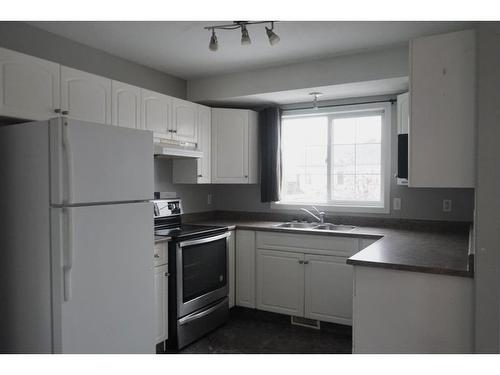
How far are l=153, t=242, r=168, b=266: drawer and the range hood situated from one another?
28.3 inches

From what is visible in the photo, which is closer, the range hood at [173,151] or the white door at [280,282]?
the range hood at [173,151]

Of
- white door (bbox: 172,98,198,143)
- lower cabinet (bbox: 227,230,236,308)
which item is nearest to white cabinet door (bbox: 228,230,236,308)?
lower cabinet (bbox: 227,230,236,308)

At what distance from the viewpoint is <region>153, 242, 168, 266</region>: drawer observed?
8.86ft

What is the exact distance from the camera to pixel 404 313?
6.40ft

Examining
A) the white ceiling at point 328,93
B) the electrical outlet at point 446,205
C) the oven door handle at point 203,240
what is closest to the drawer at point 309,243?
the oven door handle at point 203,240

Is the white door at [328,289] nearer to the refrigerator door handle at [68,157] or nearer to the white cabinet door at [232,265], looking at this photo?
the white cabinet door at [232,265]

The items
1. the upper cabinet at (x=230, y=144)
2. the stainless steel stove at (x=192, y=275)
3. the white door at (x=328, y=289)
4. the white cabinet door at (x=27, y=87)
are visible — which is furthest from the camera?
the upper cabinet at (x=230, y=144)

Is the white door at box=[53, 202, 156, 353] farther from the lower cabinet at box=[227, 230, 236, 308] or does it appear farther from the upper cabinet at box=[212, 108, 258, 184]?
the upper cabinet at box=[212, 108, 258, 184]

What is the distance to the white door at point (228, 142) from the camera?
3.79 m

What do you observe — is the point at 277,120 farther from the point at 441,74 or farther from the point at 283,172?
the point at 441,74

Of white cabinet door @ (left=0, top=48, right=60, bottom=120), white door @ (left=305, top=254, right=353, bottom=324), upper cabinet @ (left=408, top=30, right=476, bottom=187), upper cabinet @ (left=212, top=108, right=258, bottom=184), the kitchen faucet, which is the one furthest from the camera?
upper cabinet @ (left=212, top=108, right=258, bottom=184)

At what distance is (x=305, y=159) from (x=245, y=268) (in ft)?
4.19

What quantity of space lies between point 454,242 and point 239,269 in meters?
1.79

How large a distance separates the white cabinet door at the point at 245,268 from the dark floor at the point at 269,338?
14cm
